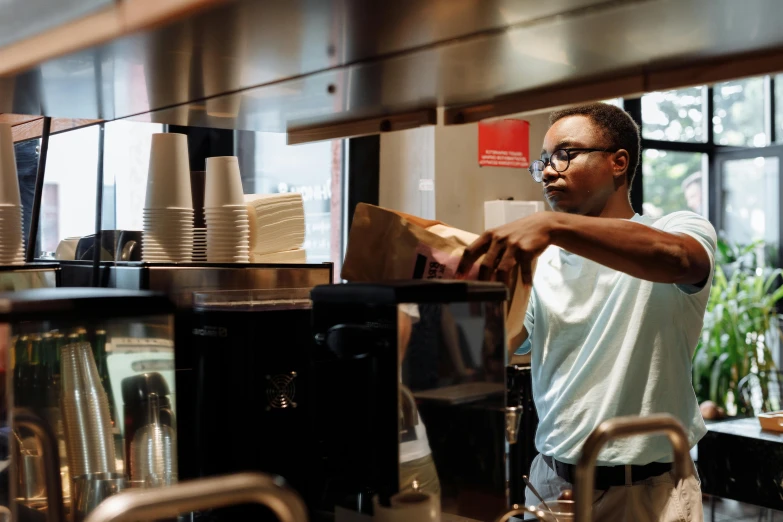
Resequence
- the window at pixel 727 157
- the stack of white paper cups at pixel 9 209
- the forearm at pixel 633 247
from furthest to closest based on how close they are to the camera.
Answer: the window at pixel 727 157
the stack of white paper cups at pixel 9 209
the forearm at pixel 633 247

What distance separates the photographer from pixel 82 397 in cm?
104

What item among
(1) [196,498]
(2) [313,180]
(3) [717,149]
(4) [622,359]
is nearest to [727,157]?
(3) [717,149]

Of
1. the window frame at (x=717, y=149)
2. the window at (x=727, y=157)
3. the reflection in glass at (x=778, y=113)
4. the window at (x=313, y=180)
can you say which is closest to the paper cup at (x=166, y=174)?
the window at (x=313, y=180)

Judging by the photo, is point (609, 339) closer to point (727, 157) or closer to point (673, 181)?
point (673, 181)

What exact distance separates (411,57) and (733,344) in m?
5.32

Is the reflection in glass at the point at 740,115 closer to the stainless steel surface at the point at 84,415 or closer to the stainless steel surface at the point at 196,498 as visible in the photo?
the stainless steel surface at the point at 84,415

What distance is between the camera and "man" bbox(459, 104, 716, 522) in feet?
5.87

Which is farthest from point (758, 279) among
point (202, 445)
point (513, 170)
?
point (202, 445)

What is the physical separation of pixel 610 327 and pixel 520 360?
211 centimetres

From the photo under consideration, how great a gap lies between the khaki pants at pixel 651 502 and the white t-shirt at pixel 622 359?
0.19 ft

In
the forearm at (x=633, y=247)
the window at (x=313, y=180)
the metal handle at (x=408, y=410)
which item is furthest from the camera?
the window at (x=313, y=180)

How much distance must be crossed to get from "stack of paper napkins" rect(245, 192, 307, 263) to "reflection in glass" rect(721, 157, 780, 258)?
18.8ft

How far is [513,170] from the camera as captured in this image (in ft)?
16.9

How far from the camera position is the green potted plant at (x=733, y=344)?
19.2ft
